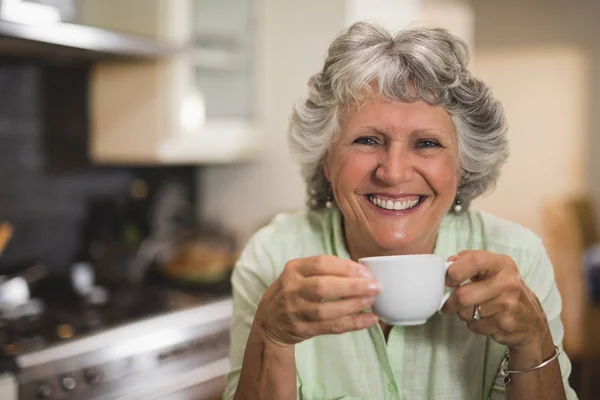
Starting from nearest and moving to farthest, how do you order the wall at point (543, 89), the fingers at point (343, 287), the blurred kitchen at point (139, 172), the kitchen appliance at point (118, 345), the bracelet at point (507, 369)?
the fingers at point (343, 287)
the bracelet at point (507, 369)
the kitchen appliance at point (118, 345)
the blurred kitchen at point (139, 172)
the wall at point (543, 89)

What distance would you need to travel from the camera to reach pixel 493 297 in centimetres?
89

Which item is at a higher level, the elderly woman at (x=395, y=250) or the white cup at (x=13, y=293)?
the elderly woman at (x=395, y=250)

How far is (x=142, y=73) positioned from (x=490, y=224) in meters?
1.46

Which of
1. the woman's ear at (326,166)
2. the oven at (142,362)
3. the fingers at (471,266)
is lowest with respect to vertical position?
the oven at (142,362)

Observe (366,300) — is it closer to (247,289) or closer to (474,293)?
(474,293)

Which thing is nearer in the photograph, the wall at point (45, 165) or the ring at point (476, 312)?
the ring at point (476, 312)

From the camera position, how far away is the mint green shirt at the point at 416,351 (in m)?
1.12

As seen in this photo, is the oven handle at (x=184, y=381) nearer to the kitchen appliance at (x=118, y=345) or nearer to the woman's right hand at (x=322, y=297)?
the kitchen appliance at (x=118, y=345)

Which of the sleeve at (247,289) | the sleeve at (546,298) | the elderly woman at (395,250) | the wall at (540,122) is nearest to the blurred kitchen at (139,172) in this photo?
the sleeve at (247,289)

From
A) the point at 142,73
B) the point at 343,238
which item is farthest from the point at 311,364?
the point at 142,73

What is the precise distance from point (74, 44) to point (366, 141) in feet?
3.68

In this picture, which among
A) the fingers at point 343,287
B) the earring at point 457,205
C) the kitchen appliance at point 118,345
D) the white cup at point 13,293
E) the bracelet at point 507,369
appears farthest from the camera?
the white cup at point 13,293

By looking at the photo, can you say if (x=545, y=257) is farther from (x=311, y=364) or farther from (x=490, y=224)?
(x=311, y=364)

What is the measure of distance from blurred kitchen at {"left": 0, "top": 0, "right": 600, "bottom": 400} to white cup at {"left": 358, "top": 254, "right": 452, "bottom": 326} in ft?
3.65
